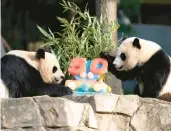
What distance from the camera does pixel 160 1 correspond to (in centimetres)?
1922

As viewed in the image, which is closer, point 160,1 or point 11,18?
point 11,18

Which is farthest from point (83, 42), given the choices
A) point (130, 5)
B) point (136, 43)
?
point (130, 5)

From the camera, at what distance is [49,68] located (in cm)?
800

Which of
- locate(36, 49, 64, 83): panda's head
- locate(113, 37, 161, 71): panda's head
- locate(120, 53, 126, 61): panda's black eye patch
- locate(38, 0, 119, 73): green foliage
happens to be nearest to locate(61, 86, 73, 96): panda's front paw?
locate(36, 49, 64, 83): panda's head

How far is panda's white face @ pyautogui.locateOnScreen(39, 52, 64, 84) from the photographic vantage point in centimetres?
799

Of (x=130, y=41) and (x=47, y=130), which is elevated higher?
(x=130, y=41)

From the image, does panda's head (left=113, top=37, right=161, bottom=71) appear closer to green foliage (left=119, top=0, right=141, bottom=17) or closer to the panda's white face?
the panda's white face

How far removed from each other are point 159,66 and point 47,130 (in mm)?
2063

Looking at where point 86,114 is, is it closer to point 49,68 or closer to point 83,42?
point 49,68

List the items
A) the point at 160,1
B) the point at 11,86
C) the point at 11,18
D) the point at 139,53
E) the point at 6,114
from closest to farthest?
the point at 6,114 → the point at 11,86 → the point at 139,53 → the point at 11,18 → the point at 160,1

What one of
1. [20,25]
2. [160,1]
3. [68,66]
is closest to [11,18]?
[20,25]

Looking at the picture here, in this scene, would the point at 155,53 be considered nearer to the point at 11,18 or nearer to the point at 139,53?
the point at 139,53

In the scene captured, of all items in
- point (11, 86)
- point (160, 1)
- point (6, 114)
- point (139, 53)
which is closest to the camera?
point (6, 114)

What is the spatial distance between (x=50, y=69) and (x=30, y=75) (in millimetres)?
295
